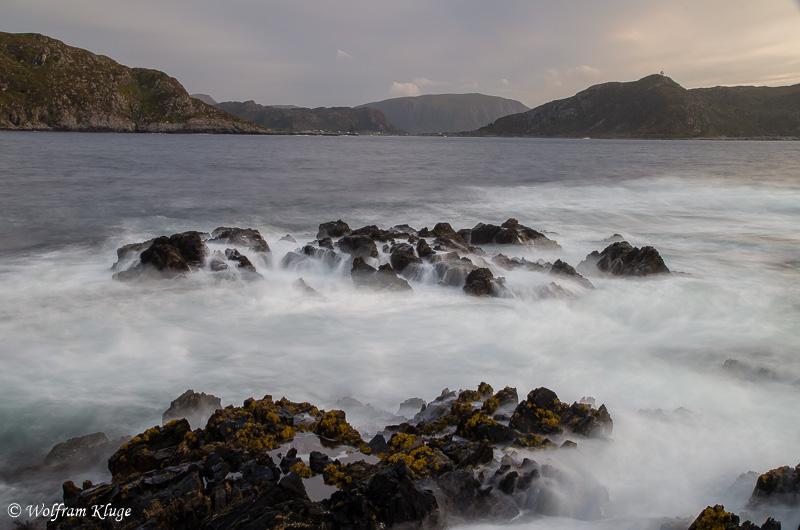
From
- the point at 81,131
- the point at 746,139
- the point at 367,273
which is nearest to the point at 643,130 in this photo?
the point at 746,139

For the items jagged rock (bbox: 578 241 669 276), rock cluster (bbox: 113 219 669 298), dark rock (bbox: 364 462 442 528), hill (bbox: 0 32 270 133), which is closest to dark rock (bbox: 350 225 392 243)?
rock cluster (bbox: 113 219 669 298)

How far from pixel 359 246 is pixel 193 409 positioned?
9722 mm

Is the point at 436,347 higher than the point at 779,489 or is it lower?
lower

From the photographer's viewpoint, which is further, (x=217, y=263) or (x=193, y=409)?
(x=217, y=263)

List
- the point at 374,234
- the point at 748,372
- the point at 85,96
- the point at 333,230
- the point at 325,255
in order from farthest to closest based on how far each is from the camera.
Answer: the point at 85,96, the point at 333,230, the point at 374,234, the point at 325,255, the point at 748,372

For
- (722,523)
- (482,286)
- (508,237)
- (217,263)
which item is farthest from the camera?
(508,237)

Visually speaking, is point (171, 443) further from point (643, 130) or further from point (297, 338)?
point (643, 130)

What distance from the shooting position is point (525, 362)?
10445 mm

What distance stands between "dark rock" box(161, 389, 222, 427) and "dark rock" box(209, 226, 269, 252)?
32.5 feet

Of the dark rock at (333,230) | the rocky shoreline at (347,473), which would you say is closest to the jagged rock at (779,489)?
the rocky shoreline at (347,473)

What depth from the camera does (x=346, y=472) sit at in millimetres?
5984

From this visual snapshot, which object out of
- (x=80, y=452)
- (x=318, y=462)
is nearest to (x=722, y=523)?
(x=318, y=462)

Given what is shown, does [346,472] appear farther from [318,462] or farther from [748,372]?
[748,372]
